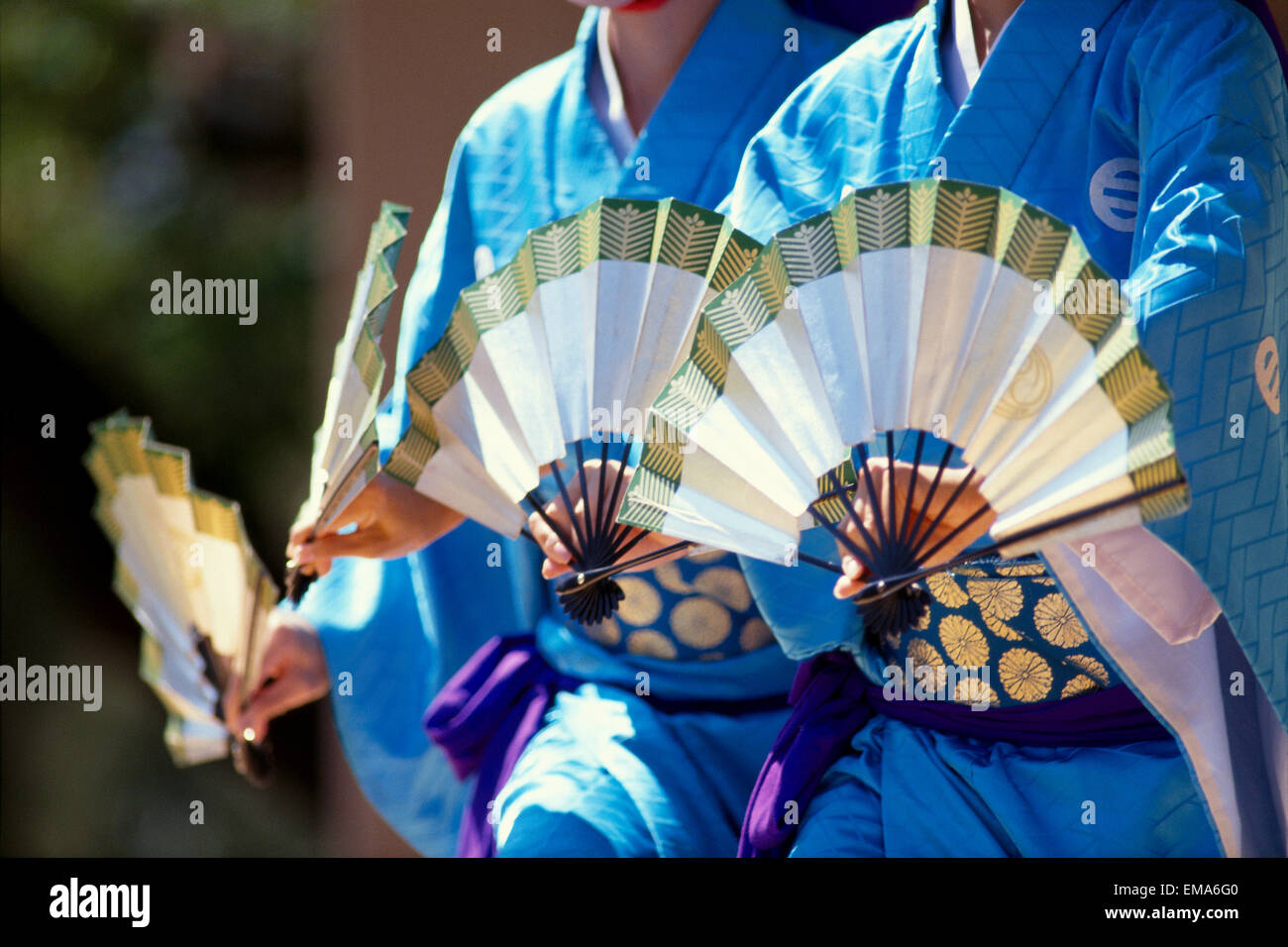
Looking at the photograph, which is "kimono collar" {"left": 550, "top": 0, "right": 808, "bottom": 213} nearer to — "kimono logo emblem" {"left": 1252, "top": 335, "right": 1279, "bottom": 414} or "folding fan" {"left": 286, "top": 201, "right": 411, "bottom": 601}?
"folding fan" {"left": 286, "top": 201, "right": 411, "bottom": 601}

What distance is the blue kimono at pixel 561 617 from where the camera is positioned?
169cm

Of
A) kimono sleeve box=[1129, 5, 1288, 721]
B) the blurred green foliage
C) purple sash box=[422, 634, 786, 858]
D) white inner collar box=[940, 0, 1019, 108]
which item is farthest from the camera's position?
the blurred green foliage

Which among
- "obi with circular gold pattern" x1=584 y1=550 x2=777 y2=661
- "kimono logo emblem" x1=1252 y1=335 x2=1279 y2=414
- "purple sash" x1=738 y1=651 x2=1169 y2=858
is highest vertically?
"kimono logo emblem" x1=1252 y1=335 x2=1279 y2=414

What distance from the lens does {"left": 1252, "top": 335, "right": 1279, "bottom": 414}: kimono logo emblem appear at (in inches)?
51.7

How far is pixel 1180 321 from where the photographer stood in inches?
50.2

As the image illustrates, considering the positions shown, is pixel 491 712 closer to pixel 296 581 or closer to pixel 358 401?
pixel 296 581

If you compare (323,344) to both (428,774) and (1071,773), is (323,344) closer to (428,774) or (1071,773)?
(428,774)

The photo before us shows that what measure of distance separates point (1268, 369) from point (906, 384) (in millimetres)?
319

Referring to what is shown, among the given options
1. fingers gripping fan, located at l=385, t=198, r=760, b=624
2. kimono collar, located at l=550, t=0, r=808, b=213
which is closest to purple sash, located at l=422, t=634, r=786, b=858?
fingers gripping fan, located at l=385, t=198, r=760, b=624

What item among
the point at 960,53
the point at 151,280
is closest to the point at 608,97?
the point at 960,53

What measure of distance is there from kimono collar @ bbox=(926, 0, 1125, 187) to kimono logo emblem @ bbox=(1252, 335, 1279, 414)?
261 millimetres

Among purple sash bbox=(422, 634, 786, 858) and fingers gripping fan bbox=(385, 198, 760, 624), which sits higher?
fingers gripping fan bbox=(385, 198, 760, 624)

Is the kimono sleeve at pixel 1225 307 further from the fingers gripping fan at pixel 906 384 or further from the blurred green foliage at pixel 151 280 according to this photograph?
the blurred green foliage at pixel 151 280

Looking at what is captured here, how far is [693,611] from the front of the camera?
178cm
